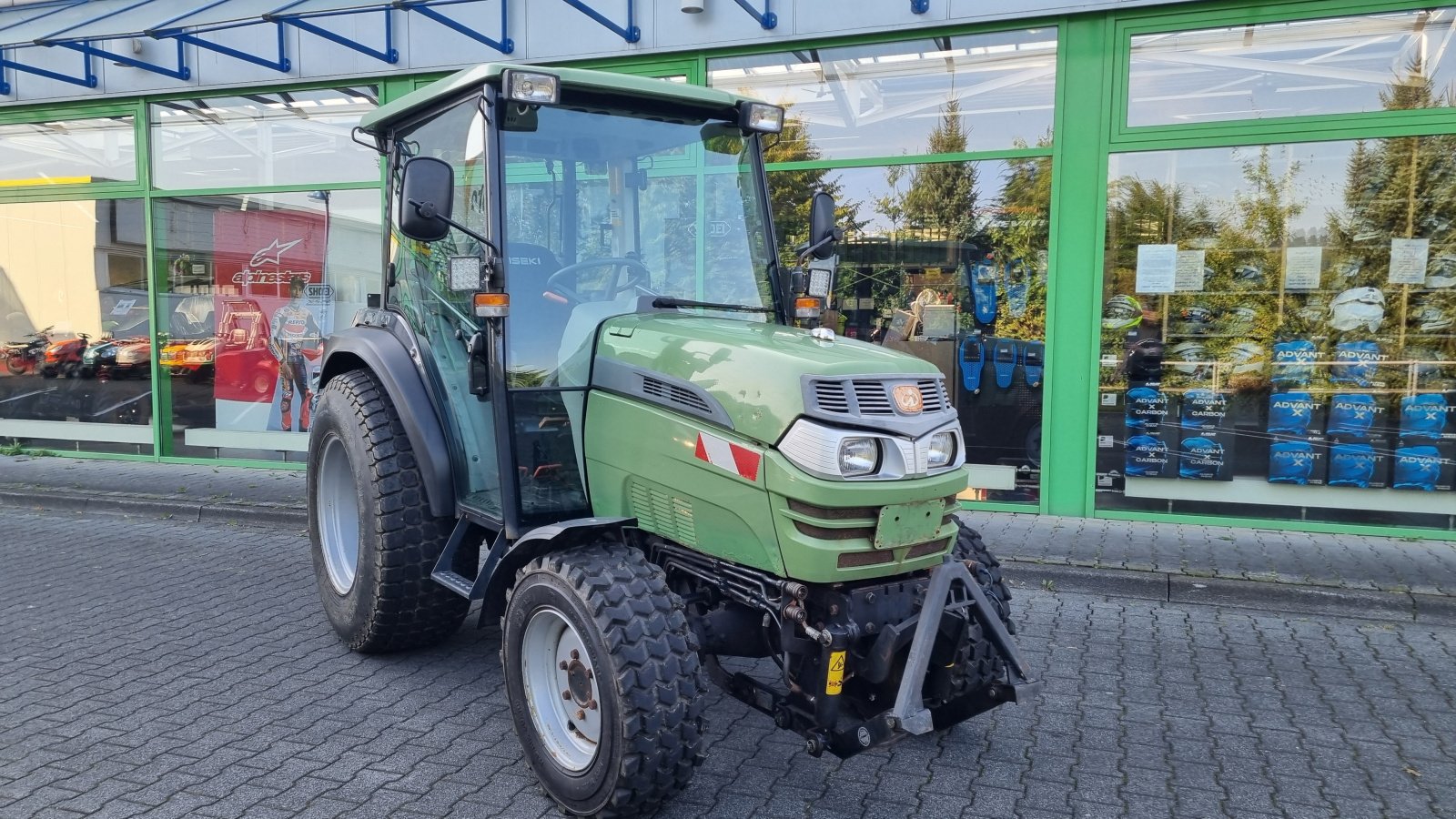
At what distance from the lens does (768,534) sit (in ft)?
11.1

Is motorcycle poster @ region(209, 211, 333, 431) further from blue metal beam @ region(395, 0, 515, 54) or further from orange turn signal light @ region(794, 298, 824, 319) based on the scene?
orange turn signal light @ region(794, 298, 824, 319)

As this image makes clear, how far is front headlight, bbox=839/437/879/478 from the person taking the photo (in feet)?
10.9

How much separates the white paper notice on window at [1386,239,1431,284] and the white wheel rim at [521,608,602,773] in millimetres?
6941

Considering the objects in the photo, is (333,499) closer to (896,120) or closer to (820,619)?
(820,619)

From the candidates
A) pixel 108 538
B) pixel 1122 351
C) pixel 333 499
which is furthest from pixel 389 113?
pixel 1122 351

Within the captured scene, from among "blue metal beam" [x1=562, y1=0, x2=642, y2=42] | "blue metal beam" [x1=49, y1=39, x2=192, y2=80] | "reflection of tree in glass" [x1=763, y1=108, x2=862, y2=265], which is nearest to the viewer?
"blue metal beam" [x1=562, y1=0, x2=642, y2=42]

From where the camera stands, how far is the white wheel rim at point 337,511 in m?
5.43

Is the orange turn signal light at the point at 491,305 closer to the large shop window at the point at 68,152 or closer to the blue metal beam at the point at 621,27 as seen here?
the blue metal beam at the point at 621,27

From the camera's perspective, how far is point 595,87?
4098 mm

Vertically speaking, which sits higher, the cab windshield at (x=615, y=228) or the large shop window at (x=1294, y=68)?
the large shop window at (x=1294, y=68)

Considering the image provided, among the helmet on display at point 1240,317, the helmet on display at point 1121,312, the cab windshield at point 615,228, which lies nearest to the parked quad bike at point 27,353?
the cab windshield at point 615,228

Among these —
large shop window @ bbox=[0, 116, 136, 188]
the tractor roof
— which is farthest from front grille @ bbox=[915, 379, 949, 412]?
large shop window @ bbox=[0, 116, 136, 188]

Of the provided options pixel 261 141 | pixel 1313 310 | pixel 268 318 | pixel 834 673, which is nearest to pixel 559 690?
pixel 834 673

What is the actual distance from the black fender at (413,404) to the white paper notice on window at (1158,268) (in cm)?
564
